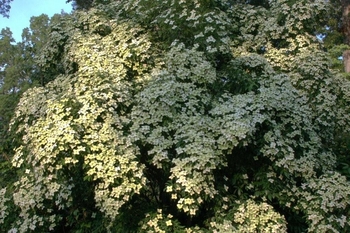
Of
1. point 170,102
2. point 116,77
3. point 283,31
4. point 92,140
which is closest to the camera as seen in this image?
point 92,140

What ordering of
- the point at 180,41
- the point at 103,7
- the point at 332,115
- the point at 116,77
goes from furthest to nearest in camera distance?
the point at 103,7 → the point at 180,41 → the point at 332,115 → the point at 116,77

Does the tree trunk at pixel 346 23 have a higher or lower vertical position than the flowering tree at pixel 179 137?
lower

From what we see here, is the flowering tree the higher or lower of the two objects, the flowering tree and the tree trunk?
the higher

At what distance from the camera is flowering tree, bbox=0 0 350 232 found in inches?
183

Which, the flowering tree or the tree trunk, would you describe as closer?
the flowering tree

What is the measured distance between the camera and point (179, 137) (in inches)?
189

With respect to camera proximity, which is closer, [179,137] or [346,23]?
[179,137]

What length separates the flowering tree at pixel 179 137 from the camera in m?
4.66

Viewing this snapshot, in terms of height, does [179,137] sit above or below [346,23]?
above

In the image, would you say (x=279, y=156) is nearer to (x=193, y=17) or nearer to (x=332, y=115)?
(x=332, y=115)

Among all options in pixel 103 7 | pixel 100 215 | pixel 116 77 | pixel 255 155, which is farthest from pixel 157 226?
pixel 103 7

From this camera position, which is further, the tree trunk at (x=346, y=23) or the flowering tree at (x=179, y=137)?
the tree trunk at (x=346, y=23)

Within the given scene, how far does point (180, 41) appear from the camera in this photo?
249 inches

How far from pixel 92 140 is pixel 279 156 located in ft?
7.57
